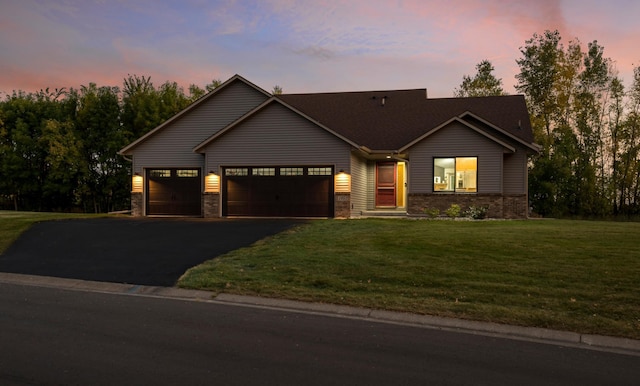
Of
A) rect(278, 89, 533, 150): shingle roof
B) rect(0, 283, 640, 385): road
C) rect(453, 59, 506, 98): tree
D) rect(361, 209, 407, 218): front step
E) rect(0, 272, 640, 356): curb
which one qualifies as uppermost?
rect(453, 59, 506, 98): tree

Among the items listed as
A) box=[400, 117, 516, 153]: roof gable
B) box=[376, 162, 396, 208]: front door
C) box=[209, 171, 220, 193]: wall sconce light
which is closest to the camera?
box=[400, 117, 516, 153]: roof gable

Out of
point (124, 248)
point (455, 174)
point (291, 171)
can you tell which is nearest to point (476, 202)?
point (455, 174)

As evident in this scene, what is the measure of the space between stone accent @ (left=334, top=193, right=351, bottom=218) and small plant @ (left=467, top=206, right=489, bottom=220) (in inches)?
221

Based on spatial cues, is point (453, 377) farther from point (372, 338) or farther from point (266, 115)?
point (266, 115)

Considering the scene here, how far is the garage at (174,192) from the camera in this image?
84.7 ft

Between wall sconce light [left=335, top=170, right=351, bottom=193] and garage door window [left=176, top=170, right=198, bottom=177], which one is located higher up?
garage door window [left=176, top=170, right=198, bottom=177]

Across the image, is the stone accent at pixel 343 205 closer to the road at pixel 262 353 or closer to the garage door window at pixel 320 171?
the garage door window at pixel 320 171

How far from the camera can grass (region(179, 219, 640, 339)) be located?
757 cm

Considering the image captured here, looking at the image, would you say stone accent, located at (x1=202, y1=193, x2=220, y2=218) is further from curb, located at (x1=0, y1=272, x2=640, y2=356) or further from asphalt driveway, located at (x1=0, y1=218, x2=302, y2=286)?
curb, located at (x1=0, y1=272, x2=640, y2=356)

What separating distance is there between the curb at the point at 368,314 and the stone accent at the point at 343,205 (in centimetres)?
1381

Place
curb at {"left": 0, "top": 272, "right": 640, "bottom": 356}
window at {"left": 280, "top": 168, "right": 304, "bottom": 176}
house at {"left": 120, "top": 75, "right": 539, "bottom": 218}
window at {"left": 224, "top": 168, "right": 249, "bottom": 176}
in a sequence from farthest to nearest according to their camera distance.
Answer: window at {"left": 224, "top": 168, "right": 249, "bottom": 176}
window at {"left": 280, "top": 168, "right": 304, "bottom": 176}
house at {"left": 120, "top": 75, "right": 539, "bottom": 218}
curb at {"left": 0, "top": 272, "right": 640, "bottom": 356}

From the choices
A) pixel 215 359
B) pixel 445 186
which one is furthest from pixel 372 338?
pixel 445 186

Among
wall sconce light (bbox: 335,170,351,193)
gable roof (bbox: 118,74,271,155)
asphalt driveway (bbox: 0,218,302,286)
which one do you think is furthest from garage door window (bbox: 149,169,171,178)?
wall sconce light (bbox: 335,170,351,193)

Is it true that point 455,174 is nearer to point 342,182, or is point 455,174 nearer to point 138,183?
point 342,182
